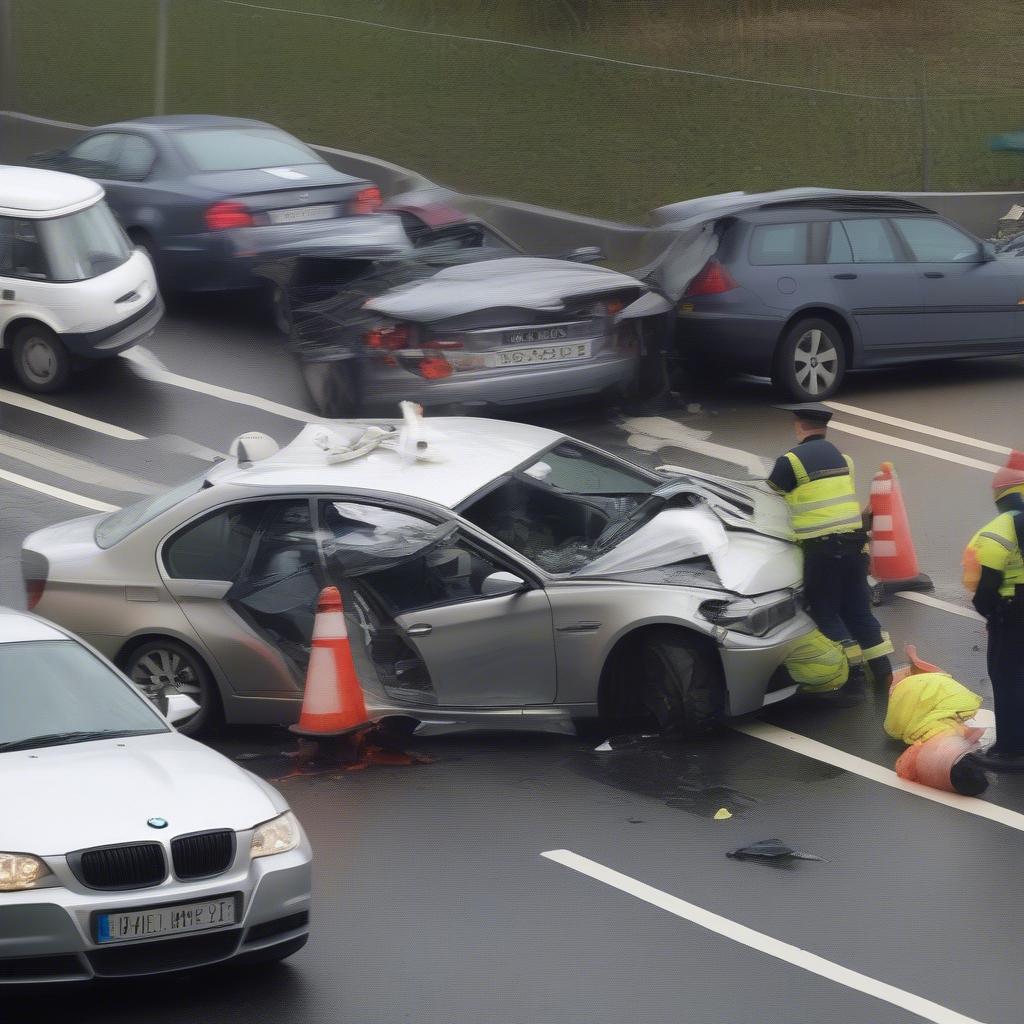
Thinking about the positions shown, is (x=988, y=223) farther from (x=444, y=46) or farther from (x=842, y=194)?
(x=444, y=46)

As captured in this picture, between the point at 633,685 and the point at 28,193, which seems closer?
the point at 633,685

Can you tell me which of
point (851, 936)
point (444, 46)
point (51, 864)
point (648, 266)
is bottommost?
point (851, 936)

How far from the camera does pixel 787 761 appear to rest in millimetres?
8484

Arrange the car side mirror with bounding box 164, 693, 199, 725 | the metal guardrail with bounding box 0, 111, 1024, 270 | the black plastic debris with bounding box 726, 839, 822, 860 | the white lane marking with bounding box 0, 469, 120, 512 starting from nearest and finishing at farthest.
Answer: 1. the car side mirror with bounding box 164, 693, 199, 725
2. the black plastic debris with bounding box 726, 839, 822, 860
3. the white lane marking with bounding box 0, 469, 120, 512
4. the metal guardrail with bounding box 0, 111, 1024, 270

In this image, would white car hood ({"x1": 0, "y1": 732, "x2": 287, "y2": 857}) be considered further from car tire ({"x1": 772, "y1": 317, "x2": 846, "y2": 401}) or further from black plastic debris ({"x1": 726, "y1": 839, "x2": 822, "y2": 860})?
car tire ({"x1": 772, "y1": 317, "x2": 846, "y2": 401})

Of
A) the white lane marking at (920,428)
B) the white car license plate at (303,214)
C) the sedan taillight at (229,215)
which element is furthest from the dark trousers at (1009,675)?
the sedan taillight at (229,215)

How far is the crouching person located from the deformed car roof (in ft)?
7.60

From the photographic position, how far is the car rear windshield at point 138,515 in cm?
930

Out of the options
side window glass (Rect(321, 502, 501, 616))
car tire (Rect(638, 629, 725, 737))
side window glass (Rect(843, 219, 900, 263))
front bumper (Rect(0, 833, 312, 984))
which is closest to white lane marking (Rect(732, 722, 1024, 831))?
car tire (Rect(638, 629, 725, 737))

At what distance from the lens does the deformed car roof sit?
8.93m

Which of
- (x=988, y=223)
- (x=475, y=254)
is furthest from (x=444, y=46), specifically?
(x=475, y=254)

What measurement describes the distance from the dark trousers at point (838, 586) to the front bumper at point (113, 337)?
7339 mm

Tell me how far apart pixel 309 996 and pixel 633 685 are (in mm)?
2928

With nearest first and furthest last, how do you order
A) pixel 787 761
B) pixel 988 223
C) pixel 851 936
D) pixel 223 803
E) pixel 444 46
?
pixel 223 803, pixel 851 936, pixel 787 761, pixel 988 223, pixel 444 46
